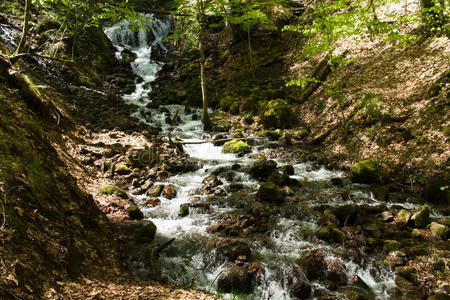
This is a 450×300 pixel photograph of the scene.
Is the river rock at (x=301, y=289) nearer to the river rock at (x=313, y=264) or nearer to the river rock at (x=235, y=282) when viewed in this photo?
the river rock at (x=313, y=264)

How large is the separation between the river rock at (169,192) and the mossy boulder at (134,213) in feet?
3.76

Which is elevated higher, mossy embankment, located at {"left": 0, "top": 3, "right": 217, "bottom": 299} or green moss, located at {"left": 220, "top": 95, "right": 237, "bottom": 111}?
green moss, located at {"left": 220, "top": 95, "right": 237, "bottom": 111}

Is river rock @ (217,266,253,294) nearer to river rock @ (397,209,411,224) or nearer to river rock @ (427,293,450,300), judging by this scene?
river rock @ (427,293,450,300)

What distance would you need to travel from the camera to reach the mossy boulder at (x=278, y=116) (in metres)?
11.7

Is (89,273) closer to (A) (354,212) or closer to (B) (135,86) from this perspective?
(A) (354,212)

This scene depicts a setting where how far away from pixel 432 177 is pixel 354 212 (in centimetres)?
227

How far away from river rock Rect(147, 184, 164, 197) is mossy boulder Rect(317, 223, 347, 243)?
436cm

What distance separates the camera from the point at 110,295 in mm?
2967

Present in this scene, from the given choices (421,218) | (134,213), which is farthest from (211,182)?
(421,218)

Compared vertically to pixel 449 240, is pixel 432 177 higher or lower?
higher

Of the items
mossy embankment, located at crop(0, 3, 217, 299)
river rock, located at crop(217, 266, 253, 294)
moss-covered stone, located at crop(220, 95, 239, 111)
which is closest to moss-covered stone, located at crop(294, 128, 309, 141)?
moss-covered stone, located at crop(220, 95, 239, 111)

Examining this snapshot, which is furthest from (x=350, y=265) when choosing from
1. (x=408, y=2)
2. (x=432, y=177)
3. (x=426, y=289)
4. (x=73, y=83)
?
(x=73, y=83)

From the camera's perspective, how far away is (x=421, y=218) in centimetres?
511

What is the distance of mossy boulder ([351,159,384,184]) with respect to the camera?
23.1 ft
